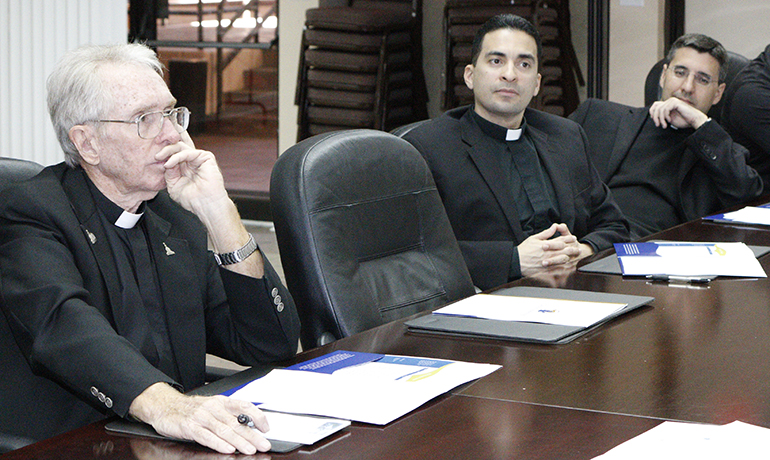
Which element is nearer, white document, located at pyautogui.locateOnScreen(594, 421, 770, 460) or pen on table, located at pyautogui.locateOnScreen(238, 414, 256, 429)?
white document, located at pyautogui.locateOnScreen(594, 421, 770, 460)

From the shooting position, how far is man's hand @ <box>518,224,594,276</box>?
293 cm

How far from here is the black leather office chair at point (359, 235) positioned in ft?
7.29

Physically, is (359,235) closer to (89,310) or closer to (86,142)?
(86,142)

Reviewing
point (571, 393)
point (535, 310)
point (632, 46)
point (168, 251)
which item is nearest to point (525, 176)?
point (535, 310)

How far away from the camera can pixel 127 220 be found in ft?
6.41

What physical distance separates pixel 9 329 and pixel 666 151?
2807 millimetres

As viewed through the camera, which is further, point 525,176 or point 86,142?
point 525,176

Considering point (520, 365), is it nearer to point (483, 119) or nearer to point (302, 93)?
point (483, 119)

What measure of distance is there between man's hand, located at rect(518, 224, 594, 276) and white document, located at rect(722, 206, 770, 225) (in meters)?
0.61

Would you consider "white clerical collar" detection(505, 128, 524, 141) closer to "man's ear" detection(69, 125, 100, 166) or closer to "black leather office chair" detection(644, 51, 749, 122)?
"black leather office chair" detection(644, 51, 749, 122)

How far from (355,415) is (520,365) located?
385 mm

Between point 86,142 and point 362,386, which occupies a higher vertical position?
point 86,142

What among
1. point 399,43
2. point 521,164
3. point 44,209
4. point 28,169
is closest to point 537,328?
point 44,209

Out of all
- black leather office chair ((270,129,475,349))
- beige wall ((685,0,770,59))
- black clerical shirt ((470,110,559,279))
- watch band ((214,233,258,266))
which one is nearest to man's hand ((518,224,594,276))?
black clerical shirt ((470,110,559,279))
